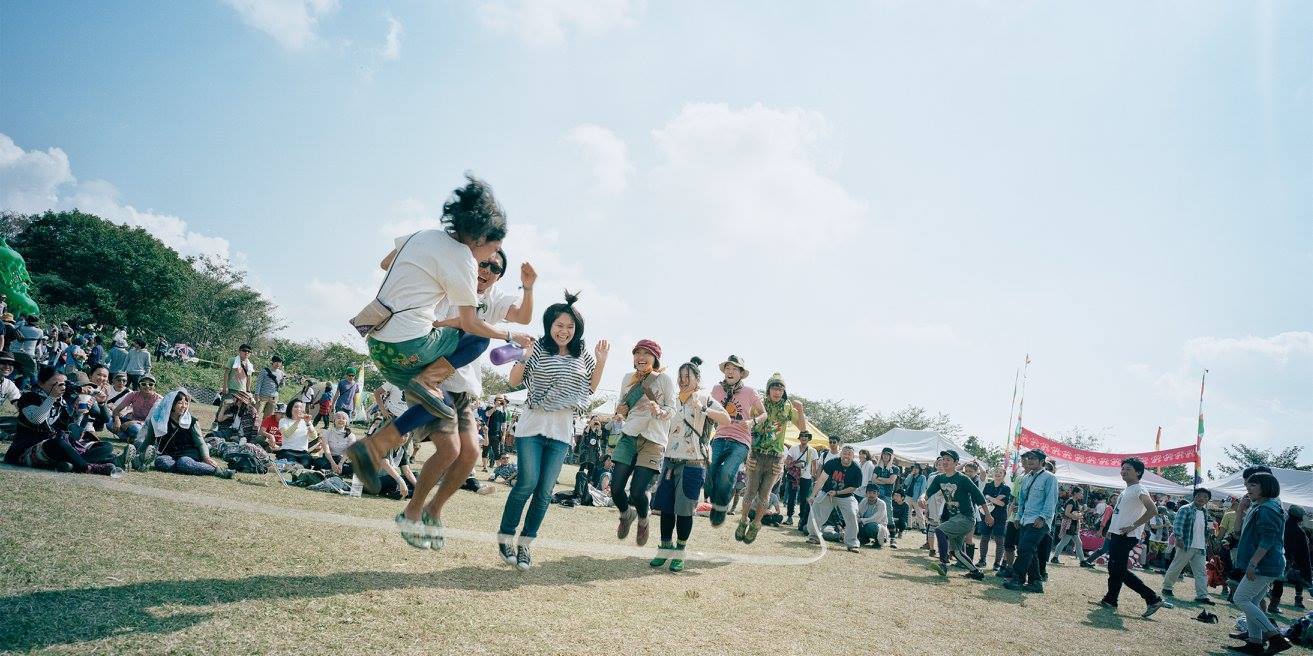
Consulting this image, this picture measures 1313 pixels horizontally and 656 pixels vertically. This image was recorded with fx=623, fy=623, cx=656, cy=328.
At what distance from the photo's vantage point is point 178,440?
9.17 meters

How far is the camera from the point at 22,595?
125 inches

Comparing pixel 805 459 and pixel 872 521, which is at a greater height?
pixel 805 459

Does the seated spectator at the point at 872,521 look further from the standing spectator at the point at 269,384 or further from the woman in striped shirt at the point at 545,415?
the standing spectator at the point at 269,384

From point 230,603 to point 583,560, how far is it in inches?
144

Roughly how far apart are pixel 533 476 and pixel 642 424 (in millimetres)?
1446

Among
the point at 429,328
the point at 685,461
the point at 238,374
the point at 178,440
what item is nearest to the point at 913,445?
the point at 685,461

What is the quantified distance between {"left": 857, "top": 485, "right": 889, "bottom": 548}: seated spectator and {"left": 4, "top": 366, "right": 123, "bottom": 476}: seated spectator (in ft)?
41.6

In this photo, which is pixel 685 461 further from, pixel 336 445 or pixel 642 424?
pixel 336 445

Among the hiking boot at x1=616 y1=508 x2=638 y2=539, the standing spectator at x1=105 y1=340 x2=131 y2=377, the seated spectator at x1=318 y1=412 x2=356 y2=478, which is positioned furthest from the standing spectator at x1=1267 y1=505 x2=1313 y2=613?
the standing spectator at x1=105 y1=340 x2=131 y2=377

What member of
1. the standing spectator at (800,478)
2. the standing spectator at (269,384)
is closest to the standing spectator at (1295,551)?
the standing spectator at (800,478)

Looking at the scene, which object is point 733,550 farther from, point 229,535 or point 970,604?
point 229,535

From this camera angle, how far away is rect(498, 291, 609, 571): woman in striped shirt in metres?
5.45

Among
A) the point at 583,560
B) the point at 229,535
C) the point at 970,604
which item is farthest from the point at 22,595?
the point at 970,604

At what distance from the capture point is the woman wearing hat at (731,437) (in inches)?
306
